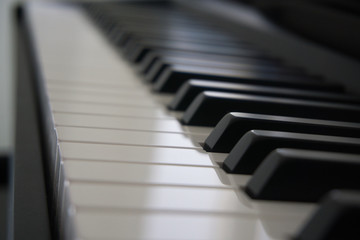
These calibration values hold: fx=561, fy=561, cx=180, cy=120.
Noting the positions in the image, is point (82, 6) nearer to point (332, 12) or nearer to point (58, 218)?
point (332, 12)

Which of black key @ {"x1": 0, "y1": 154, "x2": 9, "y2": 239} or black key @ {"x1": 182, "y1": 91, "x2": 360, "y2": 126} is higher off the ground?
black key @ {"x1": 182, "y1": 91, "x2": 360, "y2": 126}

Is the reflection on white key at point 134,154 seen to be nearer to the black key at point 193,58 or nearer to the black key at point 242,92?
the black key at point 242,92

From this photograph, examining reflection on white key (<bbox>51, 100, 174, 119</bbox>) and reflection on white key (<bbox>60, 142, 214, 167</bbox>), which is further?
reflection on white key (<bbox>51, 100, 174, 119</bbox>)

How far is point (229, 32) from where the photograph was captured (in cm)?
187

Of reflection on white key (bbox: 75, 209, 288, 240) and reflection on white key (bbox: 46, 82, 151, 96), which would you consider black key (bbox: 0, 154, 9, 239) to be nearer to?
reflection on white key (bbox: 46, 82, 151, 96)

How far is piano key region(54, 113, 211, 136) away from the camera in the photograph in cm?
83

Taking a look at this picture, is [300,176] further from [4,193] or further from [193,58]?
[4,193]

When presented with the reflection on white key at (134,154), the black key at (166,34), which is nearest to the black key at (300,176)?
the reflection on white key at (134,154)

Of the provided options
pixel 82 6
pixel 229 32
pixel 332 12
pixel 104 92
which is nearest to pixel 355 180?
pixel 104 92

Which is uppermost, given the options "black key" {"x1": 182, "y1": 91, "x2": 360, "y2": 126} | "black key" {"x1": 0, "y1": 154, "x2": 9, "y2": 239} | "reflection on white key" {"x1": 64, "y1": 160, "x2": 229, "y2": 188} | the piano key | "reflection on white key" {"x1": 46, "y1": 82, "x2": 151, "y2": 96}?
"black key" {"x1": 182, "y1": 91, "x2": 360, "y2": 126}

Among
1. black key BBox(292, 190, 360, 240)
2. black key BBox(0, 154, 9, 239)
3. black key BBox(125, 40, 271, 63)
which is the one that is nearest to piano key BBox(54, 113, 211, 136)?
black key BBox(292, 190, 360, 240)

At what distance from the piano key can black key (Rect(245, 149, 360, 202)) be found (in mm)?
250

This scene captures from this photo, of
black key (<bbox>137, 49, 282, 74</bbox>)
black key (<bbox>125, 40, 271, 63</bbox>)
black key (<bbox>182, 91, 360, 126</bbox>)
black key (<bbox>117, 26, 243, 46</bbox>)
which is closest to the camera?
black key (<bbox>182, 91, 360, 126</bbox>)

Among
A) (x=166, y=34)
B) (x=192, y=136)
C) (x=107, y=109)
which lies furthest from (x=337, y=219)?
(x=166, y=34)
